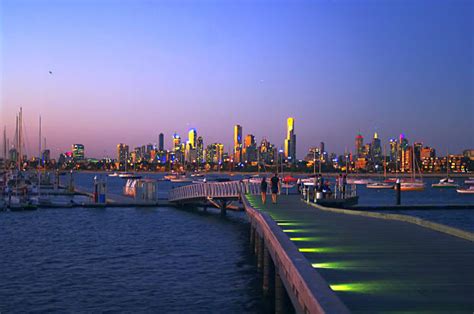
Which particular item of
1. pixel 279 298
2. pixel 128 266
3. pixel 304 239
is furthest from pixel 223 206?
pixel 279 298

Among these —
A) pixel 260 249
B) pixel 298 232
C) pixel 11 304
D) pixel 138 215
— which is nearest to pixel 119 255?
pixel 260 249

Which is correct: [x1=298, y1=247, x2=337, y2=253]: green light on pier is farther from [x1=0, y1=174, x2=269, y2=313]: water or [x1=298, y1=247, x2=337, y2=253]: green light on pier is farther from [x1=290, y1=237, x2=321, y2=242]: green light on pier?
[x1=0, y1=174, x2=269, y2=313]: water

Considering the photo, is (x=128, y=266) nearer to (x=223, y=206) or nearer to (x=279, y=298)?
(x=279, y=298)

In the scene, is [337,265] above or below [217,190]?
below

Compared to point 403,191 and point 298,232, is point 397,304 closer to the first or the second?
point 298,232

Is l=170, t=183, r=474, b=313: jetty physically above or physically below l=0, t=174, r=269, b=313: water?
above

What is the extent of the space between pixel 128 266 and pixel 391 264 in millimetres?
17239

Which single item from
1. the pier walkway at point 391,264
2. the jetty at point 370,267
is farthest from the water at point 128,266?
the pier walkway at point 391,264

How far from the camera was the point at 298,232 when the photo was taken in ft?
65.6

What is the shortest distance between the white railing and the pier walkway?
26.9 meters

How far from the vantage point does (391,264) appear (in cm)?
1345

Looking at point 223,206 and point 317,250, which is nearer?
point 317,250

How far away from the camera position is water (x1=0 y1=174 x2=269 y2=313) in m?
21.0

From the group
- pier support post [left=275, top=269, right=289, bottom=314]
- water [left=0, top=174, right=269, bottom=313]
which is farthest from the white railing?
pier support post [left=275, top=269, right=289, bottom=314]
